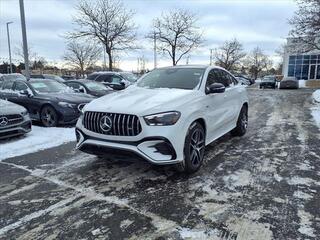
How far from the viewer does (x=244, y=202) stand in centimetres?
397

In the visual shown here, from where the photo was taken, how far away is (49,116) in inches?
373

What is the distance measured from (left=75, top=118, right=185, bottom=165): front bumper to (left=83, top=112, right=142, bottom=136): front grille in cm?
7

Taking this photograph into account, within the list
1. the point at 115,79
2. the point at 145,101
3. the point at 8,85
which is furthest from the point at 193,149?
the point at 115,79

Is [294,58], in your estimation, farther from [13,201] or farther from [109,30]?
[13,201]

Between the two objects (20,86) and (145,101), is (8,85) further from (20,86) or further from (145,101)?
(145,101)

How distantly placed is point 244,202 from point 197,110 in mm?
1611

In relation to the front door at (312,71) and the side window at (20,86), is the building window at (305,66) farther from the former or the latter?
the side window at (20,86)

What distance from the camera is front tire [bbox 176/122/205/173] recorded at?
471 centimetres

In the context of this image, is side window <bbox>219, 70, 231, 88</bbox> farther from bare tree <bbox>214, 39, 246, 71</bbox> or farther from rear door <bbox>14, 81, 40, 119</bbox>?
bare tree <bbox>214, 39, 246, 71</bbox>

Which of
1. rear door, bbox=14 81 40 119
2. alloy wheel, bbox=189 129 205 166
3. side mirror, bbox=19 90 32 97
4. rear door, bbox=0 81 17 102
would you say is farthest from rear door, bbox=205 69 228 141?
rear door, bbox=0 81 17 102

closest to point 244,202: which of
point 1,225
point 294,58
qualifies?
point 1,225

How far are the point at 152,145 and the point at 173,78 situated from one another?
6.42 ft

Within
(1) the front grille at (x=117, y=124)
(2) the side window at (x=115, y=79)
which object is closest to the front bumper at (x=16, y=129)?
(1) the front grille at (x=117, y=124)

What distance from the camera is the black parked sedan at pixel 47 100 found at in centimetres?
930
